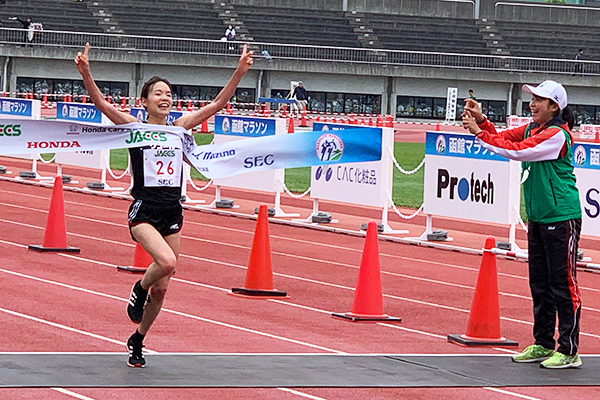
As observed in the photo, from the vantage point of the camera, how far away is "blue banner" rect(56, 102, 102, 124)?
23281 millimetres

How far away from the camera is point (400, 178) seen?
95.8 ft

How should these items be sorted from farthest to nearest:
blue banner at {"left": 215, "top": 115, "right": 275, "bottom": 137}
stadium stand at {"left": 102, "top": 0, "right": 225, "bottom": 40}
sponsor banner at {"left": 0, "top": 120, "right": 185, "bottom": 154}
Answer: stadium stand at {"left": 102, "top": 0, "right": 225, "bottom": 40}, blue banner at {"left": 215, "top": 115, "right": 275, "bottom": 137}, sponsor banner at {"left": 0, "top": 120, "right": 185, "bottom": 154}

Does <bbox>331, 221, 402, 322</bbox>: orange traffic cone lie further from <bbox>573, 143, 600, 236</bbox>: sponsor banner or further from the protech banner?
<bbox>573, 143, 600, 236</bbox>: sponsor banner

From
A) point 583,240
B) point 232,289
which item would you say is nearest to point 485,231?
point 583,240

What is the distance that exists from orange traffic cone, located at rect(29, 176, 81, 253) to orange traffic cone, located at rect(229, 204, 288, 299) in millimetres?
3425

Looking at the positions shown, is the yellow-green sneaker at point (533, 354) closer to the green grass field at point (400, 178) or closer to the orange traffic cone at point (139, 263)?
the orange traffic cone at point (139, 263)

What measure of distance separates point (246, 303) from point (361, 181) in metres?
7.27

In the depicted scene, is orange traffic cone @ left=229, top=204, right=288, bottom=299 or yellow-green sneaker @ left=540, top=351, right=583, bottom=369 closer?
yellow-green sneaker @ left=540, top=351, right=583, bottom=369

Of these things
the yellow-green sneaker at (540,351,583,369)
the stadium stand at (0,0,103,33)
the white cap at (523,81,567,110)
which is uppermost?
the stadium stand at (0,0,103,33)

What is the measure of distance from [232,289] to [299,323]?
172cm

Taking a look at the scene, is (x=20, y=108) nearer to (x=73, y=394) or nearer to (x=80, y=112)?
(x=80, y=112)

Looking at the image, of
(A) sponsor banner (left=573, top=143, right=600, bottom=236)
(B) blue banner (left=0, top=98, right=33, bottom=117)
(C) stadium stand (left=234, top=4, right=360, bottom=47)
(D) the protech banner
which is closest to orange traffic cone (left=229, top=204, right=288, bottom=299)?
(D) the protech banner

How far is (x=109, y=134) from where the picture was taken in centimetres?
927

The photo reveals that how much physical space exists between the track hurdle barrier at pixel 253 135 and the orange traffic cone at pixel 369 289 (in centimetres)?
899
